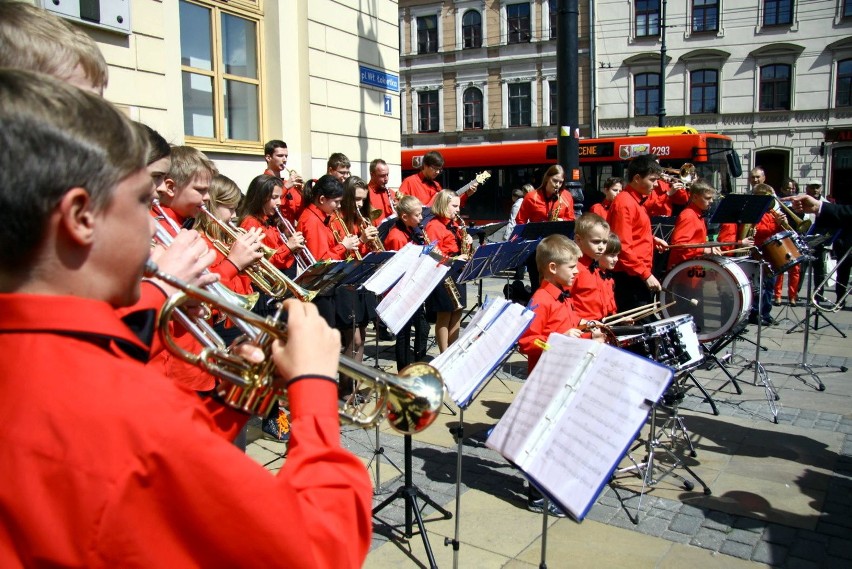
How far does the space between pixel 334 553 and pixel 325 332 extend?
408 millimetres

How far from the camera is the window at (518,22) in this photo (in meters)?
35.4

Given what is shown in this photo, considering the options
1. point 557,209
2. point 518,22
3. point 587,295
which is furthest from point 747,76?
point 587,295

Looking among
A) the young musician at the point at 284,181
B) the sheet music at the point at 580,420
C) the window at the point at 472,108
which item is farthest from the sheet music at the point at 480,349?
the window at the point at 472,108

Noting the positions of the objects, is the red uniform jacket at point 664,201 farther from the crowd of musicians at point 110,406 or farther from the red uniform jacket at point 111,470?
the red uniform jacket at point 111,470

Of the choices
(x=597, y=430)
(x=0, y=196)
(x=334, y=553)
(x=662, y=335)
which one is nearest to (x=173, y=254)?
(x=0, y=196)

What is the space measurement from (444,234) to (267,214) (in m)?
2.01

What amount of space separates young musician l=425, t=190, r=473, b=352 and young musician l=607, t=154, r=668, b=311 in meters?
1.53

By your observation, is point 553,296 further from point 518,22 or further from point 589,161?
point 518,22

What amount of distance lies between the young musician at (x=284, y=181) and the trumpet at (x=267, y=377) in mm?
5808

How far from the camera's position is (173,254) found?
6.36ft

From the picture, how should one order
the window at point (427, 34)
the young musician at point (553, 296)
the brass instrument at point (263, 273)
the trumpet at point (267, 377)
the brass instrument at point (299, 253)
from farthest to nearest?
1. the window at point (427, 34)
2. the brass instrument at point (299, 253)
3. the young musician at point (553, 296)
4. the brass instrument at point (263, 273)
5. the trumpet at point (267, 377)

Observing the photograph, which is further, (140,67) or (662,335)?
(140,67)

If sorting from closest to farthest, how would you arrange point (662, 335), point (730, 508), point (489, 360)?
point (489, 360), point (730, 508), point (662, 335)

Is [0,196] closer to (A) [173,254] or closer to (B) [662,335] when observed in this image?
(A) [173,254]
